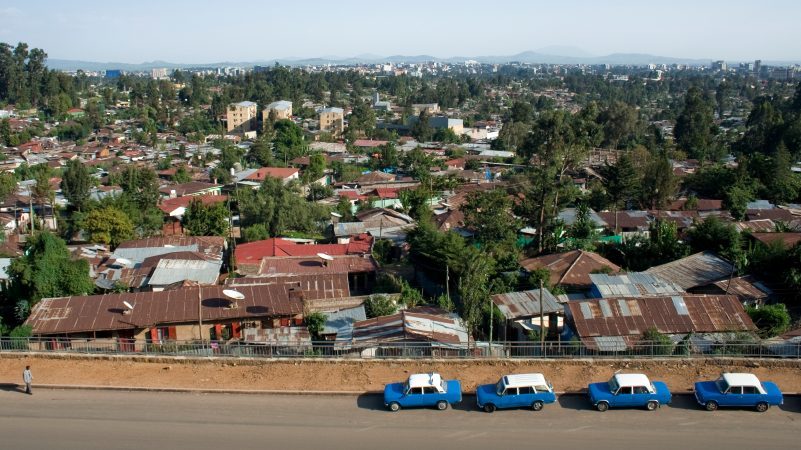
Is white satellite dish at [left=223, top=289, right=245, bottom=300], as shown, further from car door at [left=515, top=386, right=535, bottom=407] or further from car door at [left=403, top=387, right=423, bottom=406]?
car door at [left=515, top=386, right=535, bottom=407]

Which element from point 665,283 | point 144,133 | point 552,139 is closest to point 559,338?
point 665,283

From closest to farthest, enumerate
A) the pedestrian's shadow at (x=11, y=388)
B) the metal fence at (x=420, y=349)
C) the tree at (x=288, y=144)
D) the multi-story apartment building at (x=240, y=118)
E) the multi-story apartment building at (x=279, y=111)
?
the pedestrian's shadow at (x=11, y=388), the metal fence at (x=420, y=349), the tree at (x=288, y=144), the multi-story apartment building at (x=279, y=111), the multi-story apartment building at (x=240, y=118)

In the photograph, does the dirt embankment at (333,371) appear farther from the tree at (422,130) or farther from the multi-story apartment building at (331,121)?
the multi-story apartment building at (331,121)

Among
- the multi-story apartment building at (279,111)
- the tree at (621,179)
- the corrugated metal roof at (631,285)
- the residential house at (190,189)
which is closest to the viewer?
the corrugated metal roof at (631,285)

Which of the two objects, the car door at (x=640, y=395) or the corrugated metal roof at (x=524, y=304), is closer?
the car door at (x=640, y=395)

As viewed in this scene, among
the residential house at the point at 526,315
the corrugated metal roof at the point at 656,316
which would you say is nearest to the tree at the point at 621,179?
the residential house at the point at 526,315

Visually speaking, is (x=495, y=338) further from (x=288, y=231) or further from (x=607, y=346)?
(x=288, y=231)
